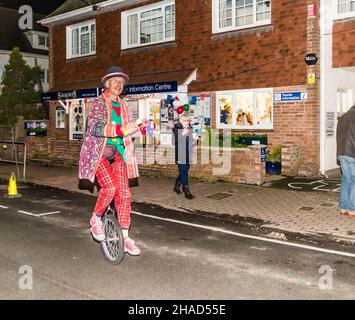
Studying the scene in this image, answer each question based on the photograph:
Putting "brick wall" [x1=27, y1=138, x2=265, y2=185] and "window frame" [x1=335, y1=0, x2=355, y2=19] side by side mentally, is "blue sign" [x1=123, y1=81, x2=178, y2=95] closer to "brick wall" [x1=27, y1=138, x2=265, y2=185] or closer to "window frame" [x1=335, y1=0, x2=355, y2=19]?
"brick wall" [x1=27, y1=138, x2=265, y2=185]

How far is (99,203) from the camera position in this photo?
5.45 metres

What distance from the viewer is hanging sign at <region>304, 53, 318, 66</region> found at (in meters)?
12.7

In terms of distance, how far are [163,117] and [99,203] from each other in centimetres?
1202

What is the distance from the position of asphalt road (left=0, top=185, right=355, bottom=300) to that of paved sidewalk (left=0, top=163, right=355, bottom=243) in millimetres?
736

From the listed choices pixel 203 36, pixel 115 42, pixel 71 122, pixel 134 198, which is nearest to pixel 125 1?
pixel 115 42

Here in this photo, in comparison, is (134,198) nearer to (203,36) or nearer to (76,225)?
(76,225)

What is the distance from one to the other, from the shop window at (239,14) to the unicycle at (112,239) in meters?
10.4

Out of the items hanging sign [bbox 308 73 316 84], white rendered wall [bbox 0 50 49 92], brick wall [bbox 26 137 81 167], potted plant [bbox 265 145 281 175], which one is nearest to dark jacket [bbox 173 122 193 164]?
potted plant [bbox 265 145 281 175]

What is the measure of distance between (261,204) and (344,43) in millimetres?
6491

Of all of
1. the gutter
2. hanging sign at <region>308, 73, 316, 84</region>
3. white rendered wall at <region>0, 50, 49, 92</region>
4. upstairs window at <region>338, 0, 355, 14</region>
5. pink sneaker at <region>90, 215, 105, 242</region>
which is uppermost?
white rendered wall at <region>0, 50, 49, 92</region>

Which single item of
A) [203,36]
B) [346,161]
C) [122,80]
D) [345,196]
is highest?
[203,36]

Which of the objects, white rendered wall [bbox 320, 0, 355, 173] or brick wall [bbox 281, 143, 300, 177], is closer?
brick wall [bbox 281, 143, 300, 177]

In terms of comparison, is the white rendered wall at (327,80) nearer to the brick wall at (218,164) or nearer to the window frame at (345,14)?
the window frame at (345,14)

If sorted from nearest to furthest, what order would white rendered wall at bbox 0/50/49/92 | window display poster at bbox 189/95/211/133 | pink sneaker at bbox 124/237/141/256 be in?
1. pink sneaker at bbox 124/237/141/256
2. window display poster at bbox 189/95/211/133
3. white rendered wall at bbox 0/50/49/92
